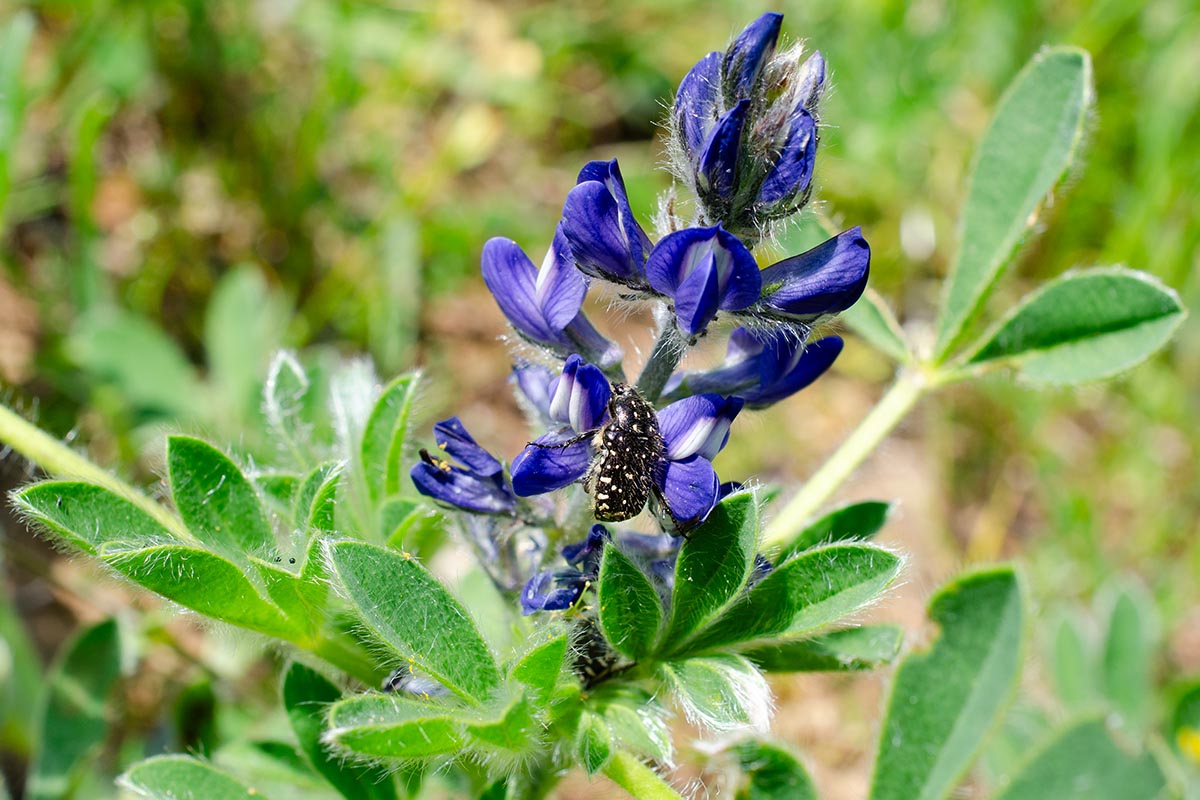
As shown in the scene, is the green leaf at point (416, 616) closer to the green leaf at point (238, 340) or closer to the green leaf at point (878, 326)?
the green leaf at point (878, 326)

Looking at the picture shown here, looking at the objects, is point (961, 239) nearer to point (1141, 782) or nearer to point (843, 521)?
point (843, 521)

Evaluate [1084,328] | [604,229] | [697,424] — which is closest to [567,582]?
[697,424]

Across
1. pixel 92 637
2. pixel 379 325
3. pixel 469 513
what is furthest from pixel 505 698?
pixel 379 325

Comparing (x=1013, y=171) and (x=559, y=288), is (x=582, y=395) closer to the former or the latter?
(x=559, y=288)

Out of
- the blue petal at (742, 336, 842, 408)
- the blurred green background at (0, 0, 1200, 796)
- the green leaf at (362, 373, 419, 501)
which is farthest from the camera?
the blurred green background at (0, 0, 1200, 796)

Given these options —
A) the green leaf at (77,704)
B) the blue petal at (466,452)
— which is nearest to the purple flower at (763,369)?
the blue petal at (466,452)

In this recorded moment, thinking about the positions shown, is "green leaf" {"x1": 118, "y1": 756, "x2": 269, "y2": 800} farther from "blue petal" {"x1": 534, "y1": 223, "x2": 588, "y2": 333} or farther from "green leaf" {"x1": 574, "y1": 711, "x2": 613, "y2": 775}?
"blue petal" {"x1": 534, "y1": 223, "x2": 588, "y2": 333}

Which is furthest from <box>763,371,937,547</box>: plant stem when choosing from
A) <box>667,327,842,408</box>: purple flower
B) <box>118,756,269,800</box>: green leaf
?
<box>118,756,269,800</box>: green leaf
